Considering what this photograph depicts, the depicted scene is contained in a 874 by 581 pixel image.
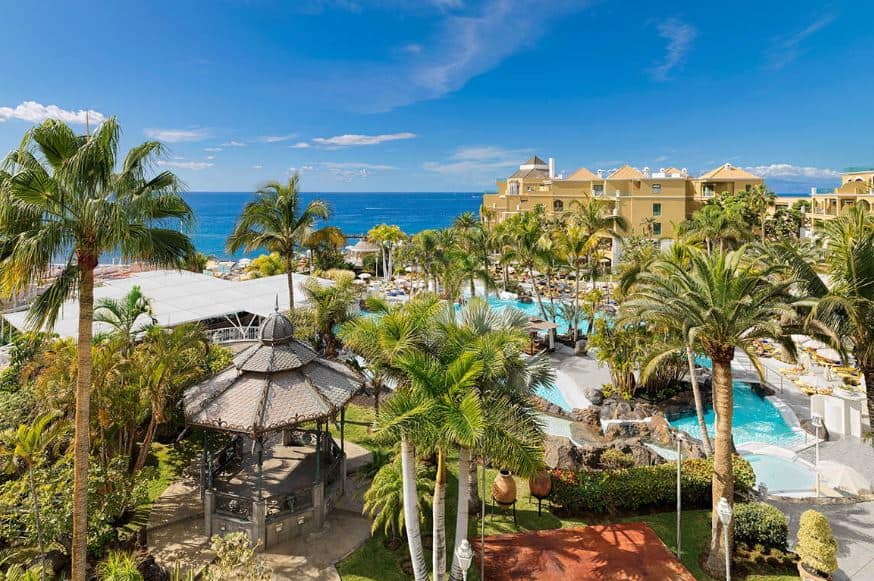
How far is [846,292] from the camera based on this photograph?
1007 cm

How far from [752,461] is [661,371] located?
20.5 ft

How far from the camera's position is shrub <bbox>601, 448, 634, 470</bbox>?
48.2ft

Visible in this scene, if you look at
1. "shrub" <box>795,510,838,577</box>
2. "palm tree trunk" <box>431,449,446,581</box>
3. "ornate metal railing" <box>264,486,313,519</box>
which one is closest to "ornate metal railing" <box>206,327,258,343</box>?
"ornate metal railing" <box>264,486,313,519</box>

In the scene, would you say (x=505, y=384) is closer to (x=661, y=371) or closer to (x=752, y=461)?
(x=752, y=461)

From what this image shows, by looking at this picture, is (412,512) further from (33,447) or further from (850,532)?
(850,532)

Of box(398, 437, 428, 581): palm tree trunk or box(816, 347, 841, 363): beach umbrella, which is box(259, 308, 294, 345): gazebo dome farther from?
box(816, 347, 841, 363): beach umbrella

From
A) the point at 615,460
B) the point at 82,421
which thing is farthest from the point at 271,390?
the point at 615,460

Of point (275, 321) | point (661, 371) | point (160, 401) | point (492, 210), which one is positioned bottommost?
point (661, 371)

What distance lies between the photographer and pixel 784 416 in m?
20.0

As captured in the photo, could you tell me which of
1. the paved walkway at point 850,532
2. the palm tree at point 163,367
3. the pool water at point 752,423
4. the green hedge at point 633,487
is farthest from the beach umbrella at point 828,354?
the palm tree at point 163,367

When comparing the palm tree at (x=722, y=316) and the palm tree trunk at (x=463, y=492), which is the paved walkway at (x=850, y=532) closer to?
the palm tree at (x=722, y=316)

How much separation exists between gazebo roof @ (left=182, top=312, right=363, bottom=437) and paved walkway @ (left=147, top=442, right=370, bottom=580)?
292 centimetres

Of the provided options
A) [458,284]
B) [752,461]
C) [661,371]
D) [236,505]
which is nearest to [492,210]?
[458,284]

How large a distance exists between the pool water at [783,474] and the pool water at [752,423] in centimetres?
164
